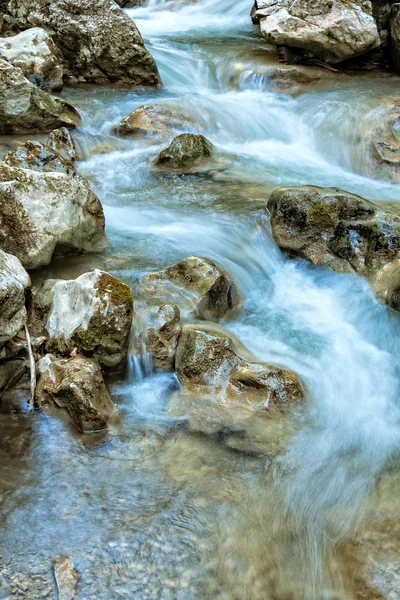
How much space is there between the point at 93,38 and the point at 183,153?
381cm

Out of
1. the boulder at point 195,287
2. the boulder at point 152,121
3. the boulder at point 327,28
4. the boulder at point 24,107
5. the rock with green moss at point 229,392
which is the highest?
the boulder at point 327,28

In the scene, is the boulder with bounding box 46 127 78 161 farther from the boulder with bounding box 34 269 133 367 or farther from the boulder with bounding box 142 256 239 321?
the boulder with bounding box 34 269 133 367

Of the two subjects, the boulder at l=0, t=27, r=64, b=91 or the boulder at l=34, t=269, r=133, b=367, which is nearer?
the boulder at l=34, t=269, r=133, b=367

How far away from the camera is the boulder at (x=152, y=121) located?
30.2 ft

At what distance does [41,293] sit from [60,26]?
24.9ft

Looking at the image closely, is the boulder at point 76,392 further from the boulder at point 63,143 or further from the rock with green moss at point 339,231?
the boulder at point 63,143

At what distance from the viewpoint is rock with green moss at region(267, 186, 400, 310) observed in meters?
6.14

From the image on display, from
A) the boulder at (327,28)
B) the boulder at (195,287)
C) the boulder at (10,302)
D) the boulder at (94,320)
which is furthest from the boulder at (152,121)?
the boulder at (10,302)

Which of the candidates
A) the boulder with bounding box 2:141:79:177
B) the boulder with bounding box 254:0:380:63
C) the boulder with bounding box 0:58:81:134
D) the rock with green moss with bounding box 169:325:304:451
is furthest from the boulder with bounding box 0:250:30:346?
the boulder with bounding box 254:0:380:63

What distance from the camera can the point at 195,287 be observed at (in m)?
5.42

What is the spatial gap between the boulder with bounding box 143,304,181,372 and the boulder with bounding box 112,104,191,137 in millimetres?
5035

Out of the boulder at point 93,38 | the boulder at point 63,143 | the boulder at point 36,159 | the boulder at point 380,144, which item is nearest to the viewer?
the boulder at point 36,159

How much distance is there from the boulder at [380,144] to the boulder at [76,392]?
233 inches

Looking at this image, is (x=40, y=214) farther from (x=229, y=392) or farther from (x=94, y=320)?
(x=229, y=392)
